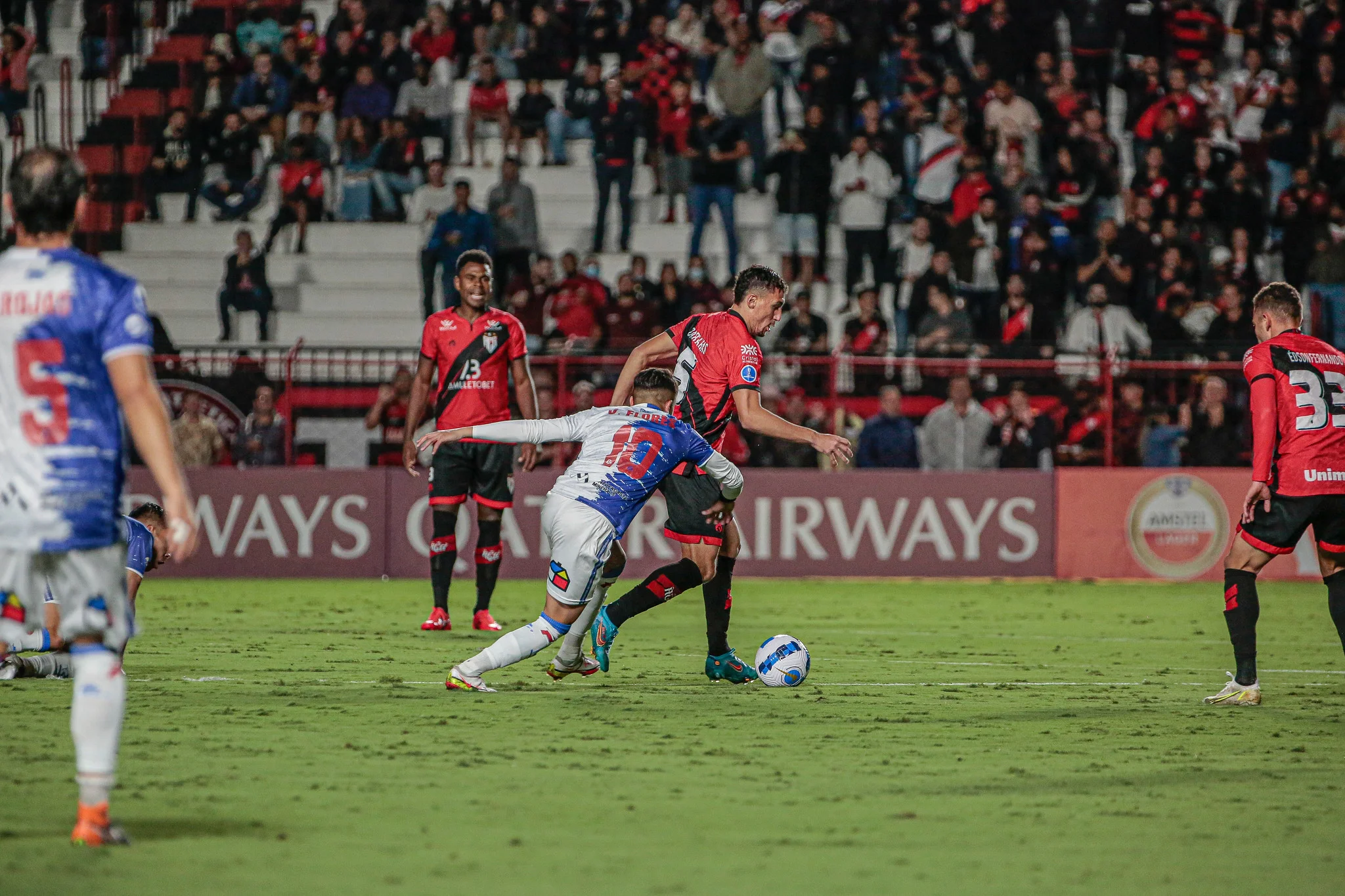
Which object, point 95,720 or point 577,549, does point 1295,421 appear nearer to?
point 577,549

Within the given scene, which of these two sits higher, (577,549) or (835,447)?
(835,447)

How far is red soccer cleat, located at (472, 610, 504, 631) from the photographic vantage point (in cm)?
1173

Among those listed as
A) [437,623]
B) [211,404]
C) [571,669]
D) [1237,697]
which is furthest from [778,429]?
[211,404]

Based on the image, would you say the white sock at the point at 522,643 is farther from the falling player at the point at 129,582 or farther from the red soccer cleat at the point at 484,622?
the red soccer cleat at the point at 484,622

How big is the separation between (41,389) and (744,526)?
503 inches

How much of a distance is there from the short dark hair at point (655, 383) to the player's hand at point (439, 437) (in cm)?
103

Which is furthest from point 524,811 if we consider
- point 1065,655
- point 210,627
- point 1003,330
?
point 1003,330

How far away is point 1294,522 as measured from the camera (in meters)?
8.42

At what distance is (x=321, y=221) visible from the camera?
23156 millimetres

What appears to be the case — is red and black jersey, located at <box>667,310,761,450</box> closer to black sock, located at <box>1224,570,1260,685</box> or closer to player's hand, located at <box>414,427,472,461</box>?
player's hand, located at <box>414,427,472,461</box>

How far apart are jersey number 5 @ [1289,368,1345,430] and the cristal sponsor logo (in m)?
0.05

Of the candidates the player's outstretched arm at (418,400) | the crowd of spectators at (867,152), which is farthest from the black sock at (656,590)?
the crowd of spectators at (867,152)

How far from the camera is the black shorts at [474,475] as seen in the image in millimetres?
11961

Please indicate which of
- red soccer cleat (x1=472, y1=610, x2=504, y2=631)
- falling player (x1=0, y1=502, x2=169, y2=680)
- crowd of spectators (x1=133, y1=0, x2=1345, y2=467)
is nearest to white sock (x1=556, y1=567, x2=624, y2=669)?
falling player (x1=0, y1=502, x2=169, y2=680)
